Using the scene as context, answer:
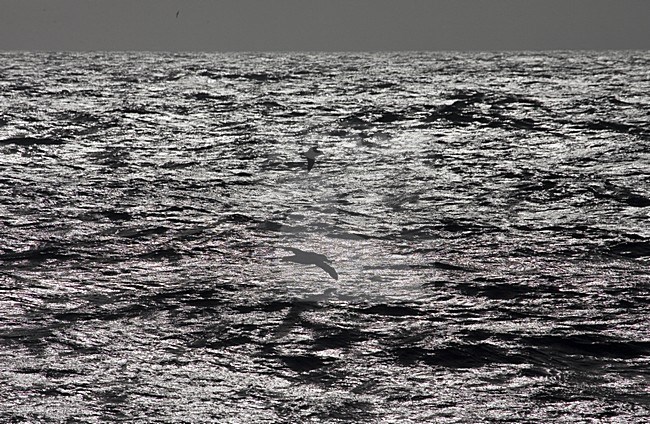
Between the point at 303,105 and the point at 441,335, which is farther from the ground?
the point at 303,105

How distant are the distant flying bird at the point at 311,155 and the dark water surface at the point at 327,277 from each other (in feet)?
0.74

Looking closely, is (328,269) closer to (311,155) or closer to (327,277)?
(327,277)

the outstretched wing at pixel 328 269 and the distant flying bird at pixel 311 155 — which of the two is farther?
the distant flying bird at pixel 311 155

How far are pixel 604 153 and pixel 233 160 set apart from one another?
7.44 metres

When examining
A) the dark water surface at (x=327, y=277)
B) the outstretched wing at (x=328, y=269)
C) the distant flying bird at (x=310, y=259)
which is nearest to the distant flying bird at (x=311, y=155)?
the dark water surface at (x=327, y=277)

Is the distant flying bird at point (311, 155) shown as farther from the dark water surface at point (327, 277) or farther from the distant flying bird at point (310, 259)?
the distant flying bird at point (310, 259)

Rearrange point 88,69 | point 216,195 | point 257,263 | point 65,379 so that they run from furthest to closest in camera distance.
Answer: point 88,69 → point 216,195 → point 257,263 → point 65,379

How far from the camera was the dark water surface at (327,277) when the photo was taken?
662 centimetres

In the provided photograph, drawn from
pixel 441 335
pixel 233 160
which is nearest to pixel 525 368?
pixel 441 335

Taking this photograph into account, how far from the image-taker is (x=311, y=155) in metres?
18.6

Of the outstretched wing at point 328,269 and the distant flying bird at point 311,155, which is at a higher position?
the distant flying bird at point 311,155

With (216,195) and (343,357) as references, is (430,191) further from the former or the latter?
(343,357)

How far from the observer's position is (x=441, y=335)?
7.97 meters

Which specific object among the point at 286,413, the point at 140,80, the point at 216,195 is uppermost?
the point at 140,80
